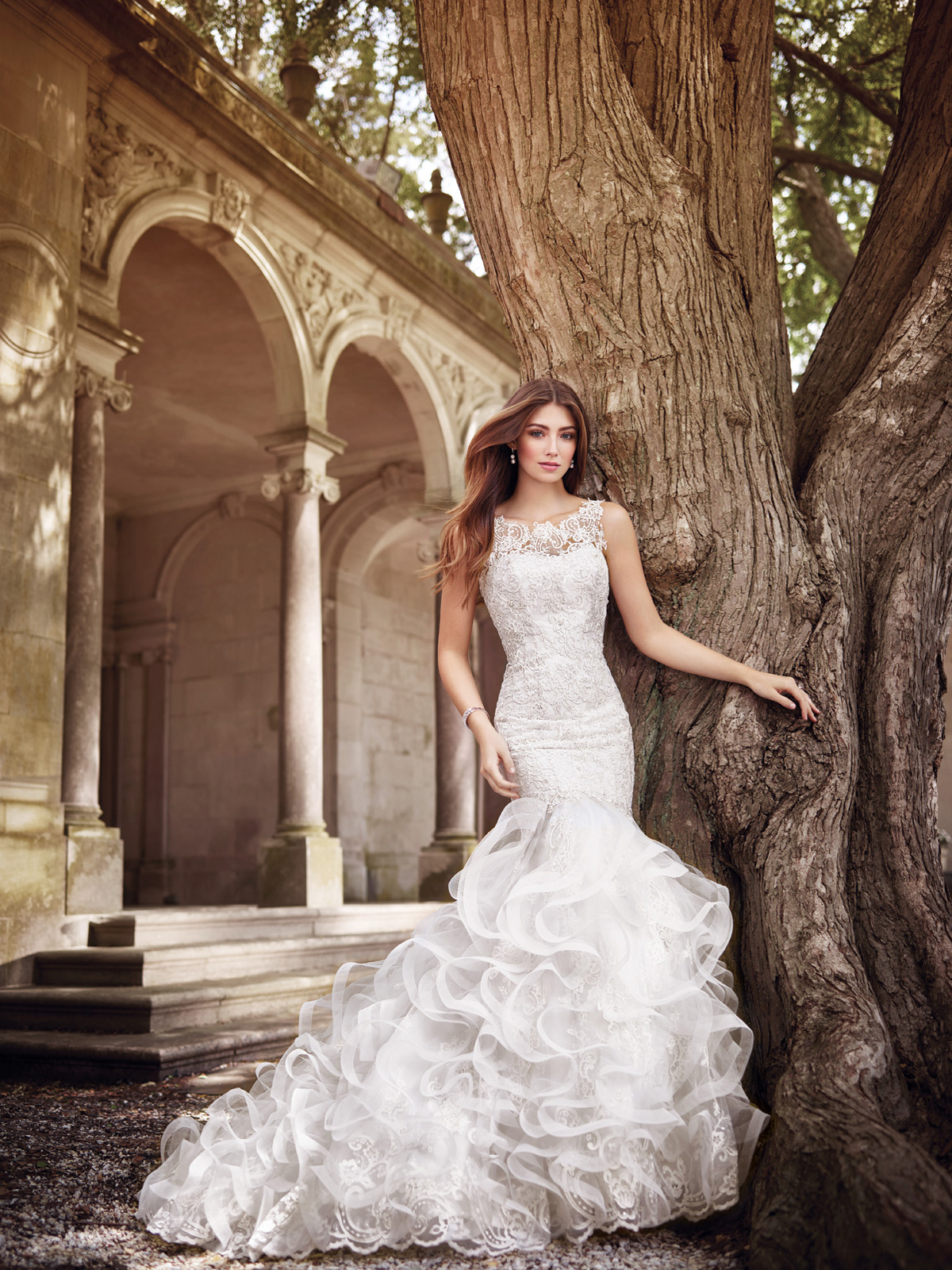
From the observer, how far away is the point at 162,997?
17.9 ft

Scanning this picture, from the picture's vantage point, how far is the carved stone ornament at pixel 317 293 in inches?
364

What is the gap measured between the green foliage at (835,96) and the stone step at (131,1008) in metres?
6.01

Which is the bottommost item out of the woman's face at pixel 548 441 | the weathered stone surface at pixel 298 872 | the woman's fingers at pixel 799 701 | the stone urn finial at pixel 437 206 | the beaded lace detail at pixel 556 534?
the weathered stone surface at pixel 298 872

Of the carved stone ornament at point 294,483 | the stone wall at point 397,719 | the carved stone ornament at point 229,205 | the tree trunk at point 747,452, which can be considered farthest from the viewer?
the stone wall at point 397,719

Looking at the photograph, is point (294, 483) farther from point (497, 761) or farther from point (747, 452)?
point (497, 761)

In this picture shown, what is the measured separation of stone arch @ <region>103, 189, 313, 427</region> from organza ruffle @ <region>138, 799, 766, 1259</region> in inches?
256

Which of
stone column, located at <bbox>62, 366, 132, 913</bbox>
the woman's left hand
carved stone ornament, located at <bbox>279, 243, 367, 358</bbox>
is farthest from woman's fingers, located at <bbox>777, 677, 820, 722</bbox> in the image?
carved stone ornament, located at <bbox>279, 243, 367, 358</bbox>

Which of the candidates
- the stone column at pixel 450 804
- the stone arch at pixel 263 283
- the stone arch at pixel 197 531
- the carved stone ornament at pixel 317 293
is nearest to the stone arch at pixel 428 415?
the carved stone ornament at pixel 317 293

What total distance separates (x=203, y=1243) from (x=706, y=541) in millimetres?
2098

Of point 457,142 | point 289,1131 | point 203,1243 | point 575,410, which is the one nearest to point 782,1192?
point 289,1131

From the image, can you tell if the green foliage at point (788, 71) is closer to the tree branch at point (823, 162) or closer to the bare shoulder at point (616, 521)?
the tree branch at point (823, 162)

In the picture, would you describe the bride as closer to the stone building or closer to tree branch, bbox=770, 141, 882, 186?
the stone building

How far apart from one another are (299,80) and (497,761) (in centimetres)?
825

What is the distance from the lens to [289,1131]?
A: 8.18 ft
